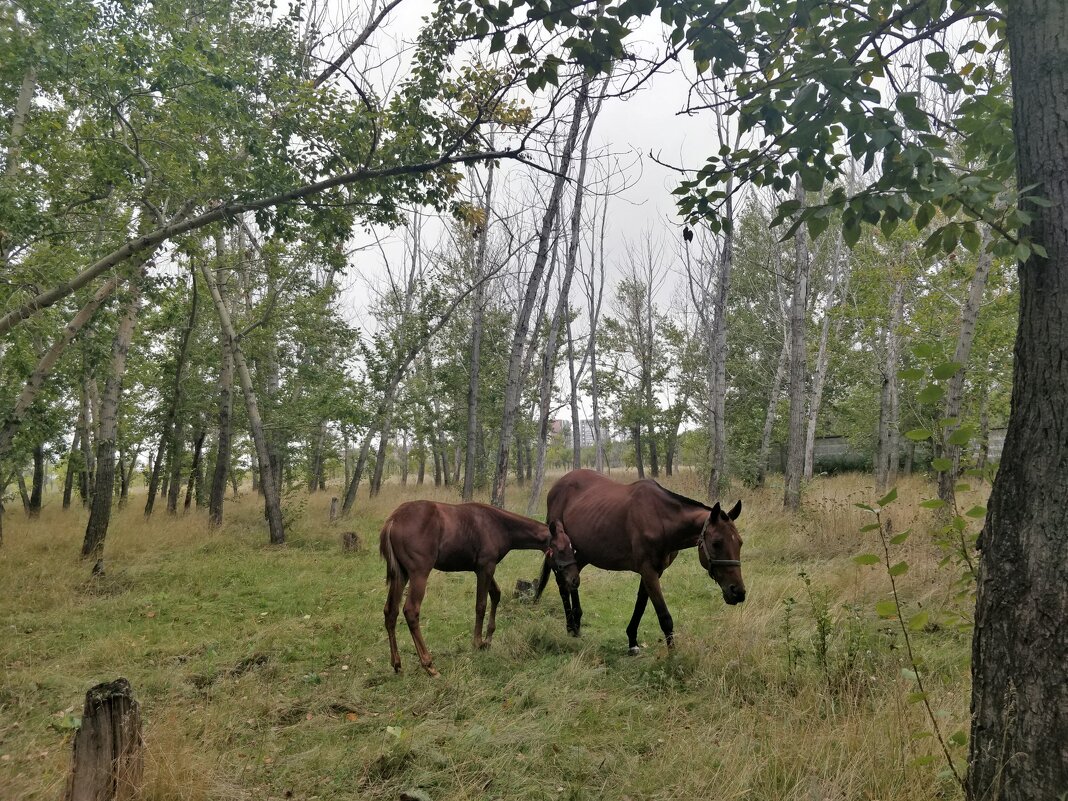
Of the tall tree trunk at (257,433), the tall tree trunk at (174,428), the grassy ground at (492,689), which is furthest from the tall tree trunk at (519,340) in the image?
the tall tree trunk at (174,428)

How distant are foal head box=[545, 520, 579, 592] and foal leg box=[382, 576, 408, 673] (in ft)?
5.30

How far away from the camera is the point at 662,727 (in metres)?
4.17

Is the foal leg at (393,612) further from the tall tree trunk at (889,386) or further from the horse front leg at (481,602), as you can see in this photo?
the tall tree trunk at (889,386)

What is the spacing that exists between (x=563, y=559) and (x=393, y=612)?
6.00ft

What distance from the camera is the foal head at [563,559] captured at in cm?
620

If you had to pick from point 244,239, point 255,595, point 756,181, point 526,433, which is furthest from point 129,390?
point 756,181

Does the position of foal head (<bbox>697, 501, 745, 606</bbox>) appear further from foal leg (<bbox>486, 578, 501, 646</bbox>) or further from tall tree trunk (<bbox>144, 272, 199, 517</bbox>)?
tall tree trunk (<bbox>144, 272, 199, 517</bbox>)

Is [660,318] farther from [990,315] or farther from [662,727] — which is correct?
[662,727]

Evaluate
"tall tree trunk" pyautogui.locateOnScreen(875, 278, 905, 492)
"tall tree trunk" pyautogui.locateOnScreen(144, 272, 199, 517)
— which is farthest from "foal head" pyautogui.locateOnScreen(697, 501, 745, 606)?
"tall tree trunk" pyautogui.locateOnScreen(144, 272, 199, 517)

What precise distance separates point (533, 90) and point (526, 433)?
28.8m

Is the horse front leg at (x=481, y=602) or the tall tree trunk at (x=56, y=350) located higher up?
the tall tree trunk at (x=56, y=350)

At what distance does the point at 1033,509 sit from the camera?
2.22 meters

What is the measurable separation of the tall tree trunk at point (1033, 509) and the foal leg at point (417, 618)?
4367 millimetres

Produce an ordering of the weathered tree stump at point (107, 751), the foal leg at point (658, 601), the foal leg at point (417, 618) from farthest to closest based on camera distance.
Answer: the foal leg at point (658, 601)
the foal leg at point (417, 618)
the weathered tree stump at point (107, 751)
